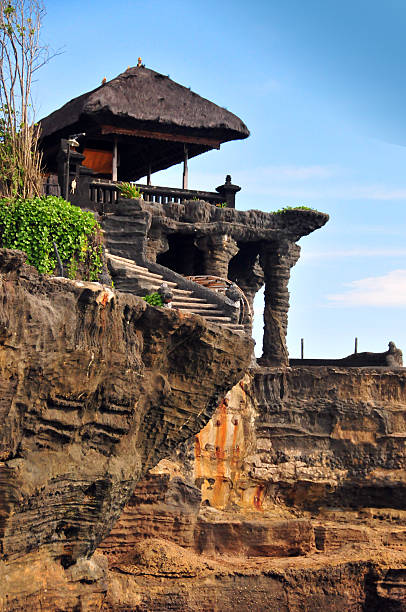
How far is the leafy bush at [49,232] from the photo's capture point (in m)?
21.1

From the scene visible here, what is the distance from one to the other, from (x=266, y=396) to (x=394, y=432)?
11.6 feet

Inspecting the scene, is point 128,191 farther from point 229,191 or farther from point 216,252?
point 229,191

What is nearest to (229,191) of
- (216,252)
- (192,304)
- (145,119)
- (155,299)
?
(216,252)

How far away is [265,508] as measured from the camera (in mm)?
24625

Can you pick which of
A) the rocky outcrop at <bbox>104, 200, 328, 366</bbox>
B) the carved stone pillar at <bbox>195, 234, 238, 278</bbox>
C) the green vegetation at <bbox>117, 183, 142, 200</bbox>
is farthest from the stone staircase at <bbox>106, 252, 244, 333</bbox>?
the carved stone pillar at <bbox>195, 234, 238, 278</bbox>

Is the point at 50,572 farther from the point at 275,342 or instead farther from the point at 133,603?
the point at 275,342

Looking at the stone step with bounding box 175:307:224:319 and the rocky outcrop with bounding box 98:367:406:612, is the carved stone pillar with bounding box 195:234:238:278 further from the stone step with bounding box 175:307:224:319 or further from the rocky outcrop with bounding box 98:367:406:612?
the stone step with bounding box 175:307:224:319

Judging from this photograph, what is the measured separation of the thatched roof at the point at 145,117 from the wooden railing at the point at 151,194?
1461mm

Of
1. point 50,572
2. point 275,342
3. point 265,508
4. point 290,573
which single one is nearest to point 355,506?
point 265,508

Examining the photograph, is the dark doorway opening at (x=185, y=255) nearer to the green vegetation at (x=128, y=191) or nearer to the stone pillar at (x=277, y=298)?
the stone pillar at (x=277, y=298)

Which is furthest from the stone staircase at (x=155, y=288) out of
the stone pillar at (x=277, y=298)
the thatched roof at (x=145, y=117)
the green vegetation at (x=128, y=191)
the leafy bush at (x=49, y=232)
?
the stone pillar at (x=277, y=298)

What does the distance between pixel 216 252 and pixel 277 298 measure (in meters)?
2.67

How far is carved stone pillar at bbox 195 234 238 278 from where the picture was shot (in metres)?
28.0

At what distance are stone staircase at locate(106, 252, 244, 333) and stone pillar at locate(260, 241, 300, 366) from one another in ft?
18.1
